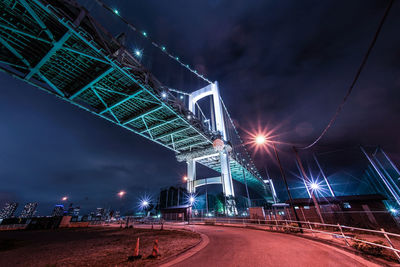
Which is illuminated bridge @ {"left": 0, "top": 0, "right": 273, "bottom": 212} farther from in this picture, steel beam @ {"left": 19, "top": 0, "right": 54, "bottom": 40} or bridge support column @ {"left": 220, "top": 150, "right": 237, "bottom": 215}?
bridge support column @ {"left": 220, "top": 150, "right": 237, "bottom": 215}

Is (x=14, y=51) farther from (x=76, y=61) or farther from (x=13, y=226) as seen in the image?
(x=13, y=226)

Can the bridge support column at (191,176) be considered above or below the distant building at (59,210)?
above

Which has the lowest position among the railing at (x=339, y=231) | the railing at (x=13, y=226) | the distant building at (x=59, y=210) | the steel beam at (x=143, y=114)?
the railing at (x=339, y=231)

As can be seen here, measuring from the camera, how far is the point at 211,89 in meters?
47.6

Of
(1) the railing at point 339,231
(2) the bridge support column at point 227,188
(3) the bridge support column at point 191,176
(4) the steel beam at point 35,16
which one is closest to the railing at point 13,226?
(3) the bridge support column at point 191,176

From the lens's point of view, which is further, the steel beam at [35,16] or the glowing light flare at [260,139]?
the glowing light flare at [260,139]

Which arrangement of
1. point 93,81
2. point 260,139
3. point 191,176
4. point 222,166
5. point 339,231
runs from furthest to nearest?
point 191,176, point 222,166, point 93,81, point 260,139, point 339,231

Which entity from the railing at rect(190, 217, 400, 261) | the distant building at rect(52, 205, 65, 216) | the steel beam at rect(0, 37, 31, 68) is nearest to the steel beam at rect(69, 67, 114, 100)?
the steel beam at rect(0, 37, 31, 68)

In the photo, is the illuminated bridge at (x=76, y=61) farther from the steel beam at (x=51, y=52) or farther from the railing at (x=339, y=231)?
the railing at (x=339, y=231)

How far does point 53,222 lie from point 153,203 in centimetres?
2855

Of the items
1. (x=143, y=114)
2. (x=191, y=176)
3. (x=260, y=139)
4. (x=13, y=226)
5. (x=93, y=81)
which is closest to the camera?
(x=260, y=139)

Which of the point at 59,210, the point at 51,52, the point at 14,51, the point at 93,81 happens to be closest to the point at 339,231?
the point at 93,81

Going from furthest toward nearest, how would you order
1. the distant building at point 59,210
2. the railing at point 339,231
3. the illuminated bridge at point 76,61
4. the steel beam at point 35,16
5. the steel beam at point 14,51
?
the distant building at point 59,210 < the steel beam at point 14,51 < the illuminated bridge at point 76,61 < the steel beam at point 35,16 < the railing at point 339,231

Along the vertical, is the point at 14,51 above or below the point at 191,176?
above
